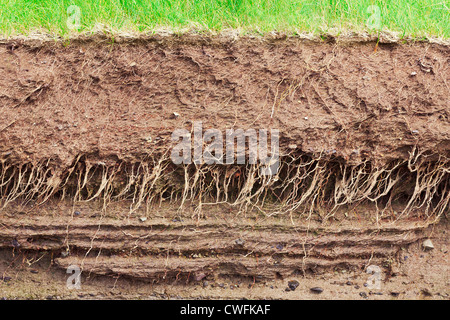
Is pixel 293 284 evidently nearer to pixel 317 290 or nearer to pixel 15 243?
pixel 317 290

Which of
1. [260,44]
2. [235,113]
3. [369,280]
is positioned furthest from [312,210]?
[260,44]

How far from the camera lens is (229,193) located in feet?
9.34

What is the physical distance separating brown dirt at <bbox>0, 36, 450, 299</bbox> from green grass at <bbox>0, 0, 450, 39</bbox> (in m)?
0.10

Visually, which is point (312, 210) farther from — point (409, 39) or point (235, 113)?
point (409, 39)

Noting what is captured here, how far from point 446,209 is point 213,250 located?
5.15 ft

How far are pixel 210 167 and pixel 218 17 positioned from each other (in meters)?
0.89

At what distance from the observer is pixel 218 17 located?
2652 mm

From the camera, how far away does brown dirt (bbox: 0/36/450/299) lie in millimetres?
2607

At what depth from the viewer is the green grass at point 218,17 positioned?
103 inches

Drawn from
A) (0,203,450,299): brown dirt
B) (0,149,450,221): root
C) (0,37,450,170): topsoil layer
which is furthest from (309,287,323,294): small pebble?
(0,37,450,170): topsoil layer

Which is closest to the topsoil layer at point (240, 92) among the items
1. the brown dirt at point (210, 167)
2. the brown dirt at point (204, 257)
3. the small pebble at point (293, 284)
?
the brown dirt at point (210, 167)

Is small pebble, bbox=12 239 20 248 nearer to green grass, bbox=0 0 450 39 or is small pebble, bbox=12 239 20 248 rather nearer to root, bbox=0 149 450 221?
root, bbox=0 149 450 221

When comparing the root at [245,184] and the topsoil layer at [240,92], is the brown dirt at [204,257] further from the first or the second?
the topsoil layer at [240,92]

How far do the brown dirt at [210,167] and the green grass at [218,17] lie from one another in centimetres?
10
